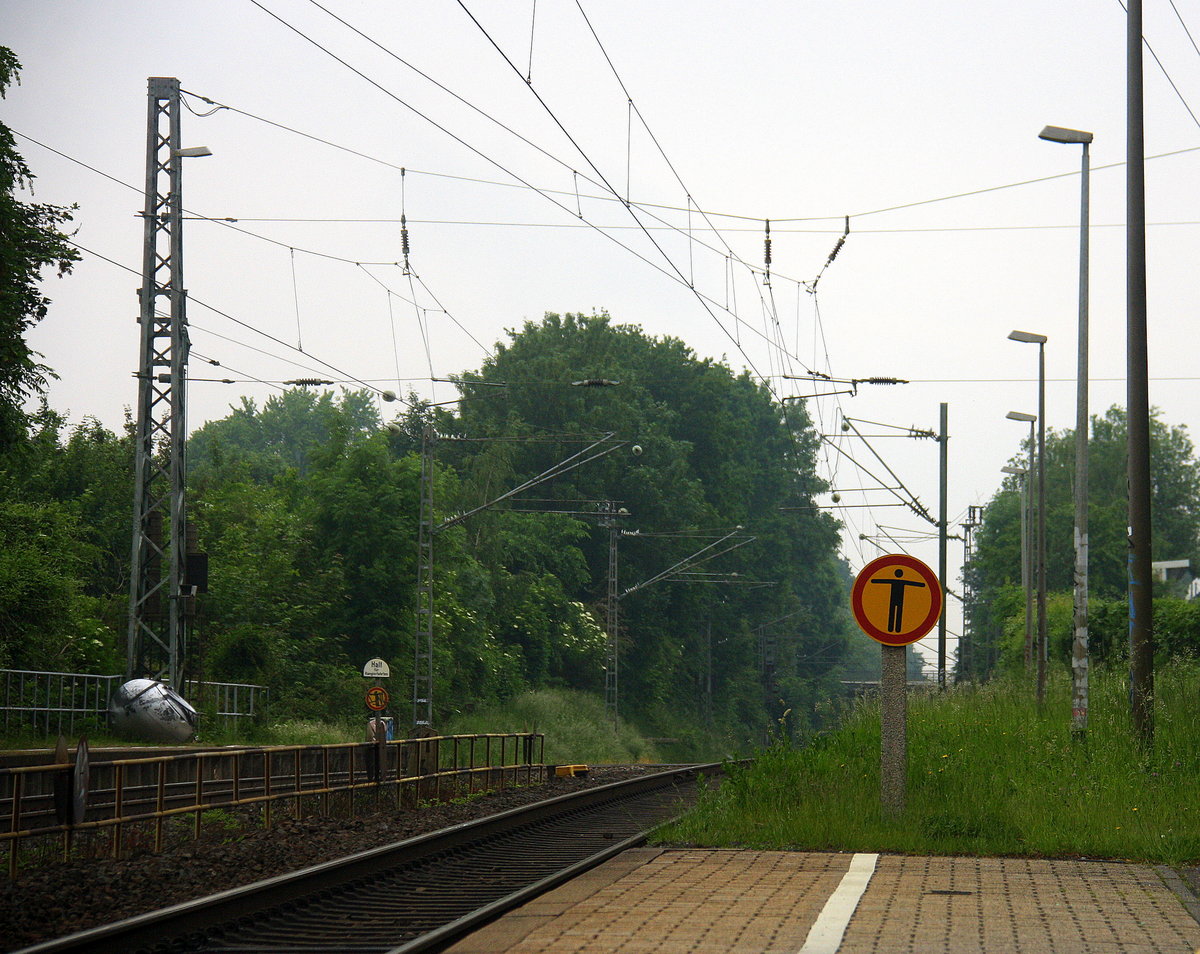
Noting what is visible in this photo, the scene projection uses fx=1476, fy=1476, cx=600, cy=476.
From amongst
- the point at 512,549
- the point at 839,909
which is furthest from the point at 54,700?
the point at 512,549

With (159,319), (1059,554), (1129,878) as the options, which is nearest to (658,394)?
(1059,554)

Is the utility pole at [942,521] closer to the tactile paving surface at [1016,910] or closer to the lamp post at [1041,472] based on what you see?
the lamp post at [1041,472]

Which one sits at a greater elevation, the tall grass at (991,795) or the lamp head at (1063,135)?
the lamp head at (1063,135)

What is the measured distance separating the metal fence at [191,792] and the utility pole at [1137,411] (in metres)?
9.44

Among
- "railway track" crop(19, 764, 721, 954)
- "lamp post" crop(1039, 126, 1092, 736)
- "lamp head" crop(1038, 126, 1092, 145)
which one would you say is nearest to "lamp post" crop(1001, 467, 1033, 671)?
"lamp post" crop(1039, 126, 1092, 736)

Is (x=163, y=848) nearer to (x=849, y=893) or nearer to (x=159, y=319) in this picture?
(x=849, y=893)

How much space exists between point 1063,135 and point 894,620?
9835 millimetres

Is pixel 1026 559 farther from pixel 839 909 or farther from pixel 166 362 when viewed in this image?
pixel 839 909

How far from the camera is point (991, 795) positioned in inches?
541

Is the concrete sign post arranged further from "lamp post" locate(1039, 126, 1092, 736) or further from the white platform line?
"lamp post" locate(1039, 126, 1092, 736)

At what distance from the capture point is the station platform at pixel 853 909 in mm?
7965

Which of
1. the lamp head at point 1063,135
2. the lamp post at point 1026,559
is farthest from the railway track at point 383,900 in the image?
the lamp post at point 1026,559

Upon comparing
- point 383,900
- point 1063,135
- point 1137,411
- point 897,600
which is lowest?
point 383,900

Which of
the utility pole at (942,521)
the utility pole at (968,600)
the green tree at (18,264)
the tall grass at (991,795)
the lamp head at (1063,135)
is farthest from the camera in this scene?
the utility pole at (968,600)
